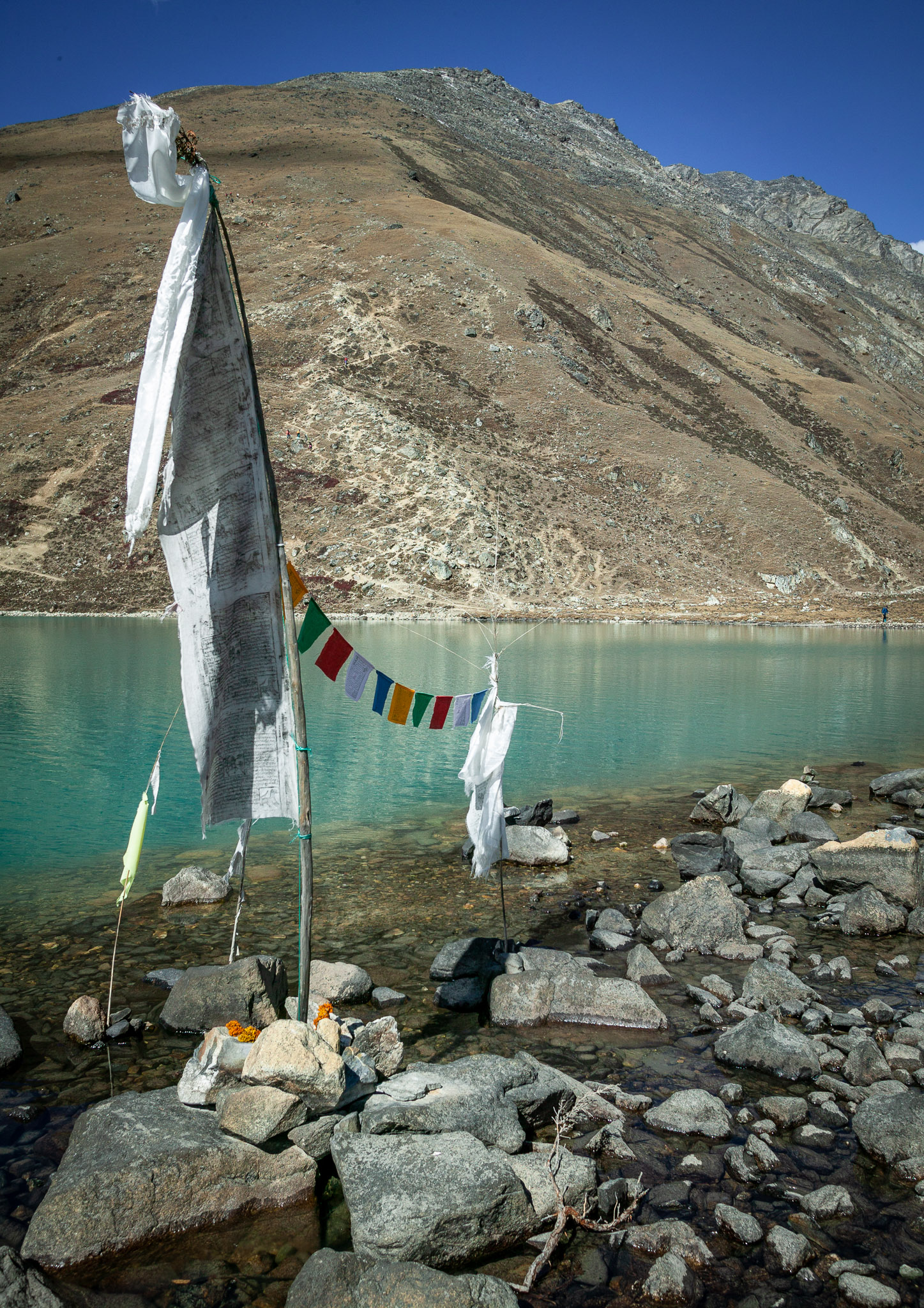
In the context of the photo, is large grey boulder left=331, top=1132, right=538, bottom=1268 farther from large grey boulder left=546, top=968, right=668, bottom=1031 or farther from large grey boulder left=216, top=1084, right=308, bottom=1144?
large grey boulder left=546, top=968, right=668, bottom=1031

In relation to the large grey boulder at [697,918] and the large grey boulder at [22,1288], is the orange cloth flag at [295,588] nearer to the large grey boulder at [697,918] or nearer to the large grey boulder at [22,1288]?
the large grey boulder at [22,1288]

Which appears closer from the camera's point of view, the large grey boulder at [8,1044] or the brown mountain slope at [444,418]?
the large grey boulder at [8,1044]

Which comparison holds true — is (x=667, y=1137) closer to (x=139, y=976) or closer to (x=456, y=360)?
(x=139, y=976)

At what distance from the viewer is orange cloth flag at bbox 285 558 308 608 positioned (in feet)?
21.2

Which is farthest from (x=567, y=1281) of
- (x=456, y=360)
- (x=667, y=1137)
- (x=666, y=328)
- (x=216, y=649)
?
(x=666, y=328)

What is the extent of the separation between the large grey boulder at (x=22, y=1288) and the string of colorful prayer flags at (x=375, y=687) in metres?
4.13

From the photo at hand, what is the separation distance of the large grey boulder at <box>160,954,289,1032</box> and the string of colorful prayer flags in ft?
8.63

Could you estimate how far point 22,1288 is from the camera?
14.6 ft

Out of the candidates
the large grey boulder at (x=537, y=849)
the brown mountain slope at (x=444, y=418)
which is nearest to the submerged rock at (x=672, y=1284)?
the large grey boulder at (x=537, y=849)

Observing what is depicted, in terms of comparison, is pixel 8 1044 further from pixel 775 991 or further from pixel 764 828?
pixel 764 828

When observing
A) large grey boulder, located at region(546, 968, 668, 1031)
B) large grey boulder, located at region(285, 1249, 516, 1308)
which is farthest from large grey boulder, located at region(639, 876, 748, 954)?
large grey boulder, located at region(285, 1249, 516, 1308)

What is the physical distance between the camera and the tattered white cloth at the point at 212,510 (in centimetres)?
514

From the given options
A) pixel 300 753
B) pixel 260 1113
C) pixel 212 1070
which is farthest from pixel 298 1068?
pixel 300 753

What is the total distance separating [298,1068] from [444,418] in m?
77.9
